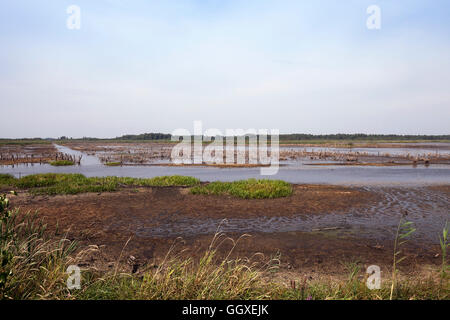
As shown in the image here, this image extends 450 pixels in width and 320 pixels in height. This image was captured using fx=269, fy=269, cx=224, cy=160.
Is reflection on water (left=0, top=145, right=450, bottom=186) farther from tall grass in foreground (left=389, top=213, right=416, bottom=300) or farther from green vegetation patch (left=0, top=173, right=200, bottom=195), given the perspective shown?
tall grass in foreground (left=389, top=213, right=416, bottom=300)

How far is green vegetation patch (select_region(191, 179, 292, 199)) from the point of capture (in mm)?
15320

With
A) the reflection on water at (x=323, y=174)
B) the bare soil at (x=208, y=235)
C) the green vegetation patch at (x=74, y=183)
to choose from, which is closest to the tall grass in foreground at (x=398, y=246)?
the bare soil at (x=208, y=235)

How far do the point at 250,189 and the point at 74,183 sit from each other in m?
11.5

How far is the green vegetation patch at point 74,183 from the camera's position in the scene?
16298mm

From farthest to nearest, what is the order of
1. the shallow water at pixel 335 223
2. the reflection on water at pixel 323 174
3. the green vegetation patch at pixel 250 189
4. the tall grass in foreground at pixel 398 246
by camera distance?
the reflection on water at pixel 323 174
the green vegetation patch at pixel 250 189
the shallow water at pixel 335 223
the tall grass in foreground at pixel 398 246

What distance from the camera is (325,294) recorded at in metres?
4.35

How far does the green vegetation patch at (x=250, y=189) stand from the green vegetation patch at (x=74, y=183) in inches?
127

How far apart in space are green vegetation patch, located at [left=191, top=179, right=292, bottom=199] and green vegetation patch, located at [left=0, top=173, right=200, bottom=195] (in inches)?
127

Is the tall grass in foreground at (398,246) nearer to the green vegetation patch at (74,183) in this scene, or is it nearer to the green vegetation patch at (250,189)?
the green vegetation patch at (250,189)

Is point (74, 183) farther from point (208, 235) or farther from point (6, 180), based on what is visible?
point (208, 235)

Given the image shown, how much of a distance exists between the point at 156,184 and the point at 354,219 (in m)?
12.9

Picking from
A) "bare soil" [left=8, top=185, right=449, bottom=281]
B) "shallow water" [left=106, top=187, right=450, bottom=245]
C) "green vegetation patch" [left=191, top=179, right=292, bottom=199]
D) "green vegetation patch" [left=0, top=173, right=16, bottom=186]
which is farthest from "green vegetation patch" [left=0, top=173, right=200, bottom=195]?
"shallow water" [left=106, top=187, right=450, bottom=245]
